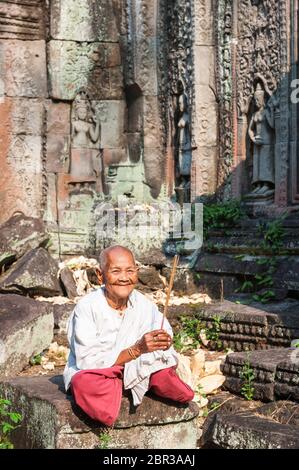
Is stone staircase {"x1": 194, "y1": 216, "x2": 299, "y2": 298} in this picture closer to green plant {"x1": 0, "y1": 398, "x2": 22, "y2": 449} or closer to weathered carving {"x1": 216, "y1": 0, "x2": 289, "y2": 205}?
weathered carving {"x1": 216, "y1": 0, "x2": 289, "y2": 205}

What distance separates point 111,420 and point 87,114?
8453 millimetres

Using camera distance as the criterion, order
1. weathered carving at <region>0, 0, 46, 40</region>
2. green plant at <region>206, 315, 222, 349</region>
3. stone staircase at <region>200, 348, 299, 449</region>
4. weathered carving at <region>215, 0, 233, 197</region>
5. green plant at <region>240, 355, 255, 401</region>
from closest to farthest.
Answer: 1. stone staircase at <region>200, 348, 299, 449</region>
2. green plant at <region>240, 355, 255, 401</region>
3. green plant at <region>206, 315, 222, 349</region>
4. weathered carving at <region>215, 0, 233, 197</region>
5. weathered carving at <region>0, 0, 46, 40</region>

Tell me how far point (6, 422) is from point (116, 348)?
1080 mm

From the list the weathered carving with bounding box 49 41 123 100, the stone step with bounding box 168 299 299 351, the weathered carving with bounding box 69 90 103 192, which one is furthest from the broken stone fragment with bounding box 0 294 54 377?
the weathered carving with bounding box 49 41 123 100

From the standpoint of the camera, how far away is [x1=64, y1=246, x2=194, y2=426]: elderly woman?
4.73 meters

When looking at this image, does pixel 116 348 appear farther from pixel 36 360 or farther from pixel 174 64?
pixel 174 64

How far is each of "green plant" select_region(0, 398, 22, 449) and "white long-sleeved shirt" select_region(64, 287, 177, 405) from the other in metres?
0.58

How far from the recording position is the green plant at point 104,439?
4.85 metres

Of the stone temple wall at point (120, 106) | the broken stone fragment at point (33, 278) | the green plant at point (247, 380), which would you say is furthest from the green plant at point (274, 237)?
the green plant at point (247, 380)

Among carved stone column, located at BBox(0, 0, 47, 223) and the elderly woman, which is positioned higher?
carved stone column, located at BBox(0, 0, 47, 223)

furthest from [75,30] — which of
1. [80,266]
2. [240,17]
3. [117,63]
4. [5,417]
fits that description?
[5,417]

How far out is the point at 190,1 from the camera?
11.5 metres

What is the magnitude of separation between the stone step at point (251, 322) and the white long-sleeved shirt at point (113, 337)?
287 centimetres

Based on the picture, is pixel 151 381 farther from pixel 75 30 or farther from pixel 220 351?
pixel 75 30
